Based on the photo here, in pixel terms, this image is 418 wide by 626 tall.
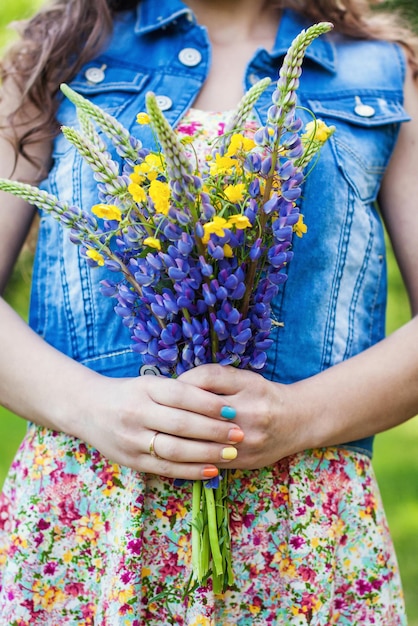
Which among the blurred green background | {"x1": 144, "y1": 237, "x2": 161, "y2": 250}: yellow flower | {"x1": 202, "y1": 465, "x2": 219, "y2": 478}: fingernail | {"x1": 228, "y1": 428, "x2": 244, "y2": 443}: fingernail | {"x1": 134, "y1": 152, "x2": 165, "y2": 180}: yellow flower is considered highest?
{"x1": 134, "y1": 152, "x2": 165, "y2": 180}: yellow flower

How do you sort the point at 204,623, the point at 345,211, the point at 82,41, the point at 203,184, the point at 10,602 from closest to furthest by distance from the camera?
the point at 203,184 → the point at 204,623 → the point at 10,602 → the point at 345,211 → the point at 82,41

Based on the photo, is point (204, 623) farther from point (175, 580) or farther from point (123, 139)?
point (123, 139)

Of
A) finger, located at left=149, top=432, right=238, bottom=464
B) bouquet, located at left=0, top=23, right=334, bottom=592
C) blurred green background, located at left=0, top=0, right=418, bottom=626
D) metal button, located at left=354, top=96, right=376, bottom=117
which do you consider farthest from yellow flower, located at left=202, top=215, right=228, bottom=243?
blurred green background, located at left=0, top=0, right=418, bottom=626

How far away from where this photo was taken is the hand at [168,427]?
48.7 inches

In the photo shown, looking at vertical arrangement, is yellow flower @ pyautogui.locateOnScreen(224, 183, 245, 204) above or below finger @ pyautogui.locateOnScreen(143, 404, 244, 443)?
above

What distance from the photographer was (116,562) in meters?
1.34

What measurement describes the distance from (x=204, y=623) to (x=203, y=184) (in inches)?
28.8

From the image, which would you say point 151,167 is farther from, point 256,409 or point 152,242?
point 256,409

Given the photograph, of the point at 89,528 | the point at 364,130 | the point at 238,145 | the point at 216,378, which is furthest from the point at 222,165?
the point at 89,528

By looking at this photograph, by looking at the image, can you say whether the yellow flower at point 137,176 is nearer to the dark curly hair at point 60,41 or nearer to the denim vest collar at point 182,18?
the dark curly hair at point 60,41

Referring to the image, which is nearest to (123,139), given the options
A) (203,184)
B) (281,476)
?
(203,184)

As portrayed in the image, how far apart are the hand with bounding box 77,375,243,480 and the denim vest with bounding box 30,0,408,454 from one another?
0.18 meters

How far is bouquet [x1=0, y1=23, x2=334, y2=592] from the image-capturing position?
110cm

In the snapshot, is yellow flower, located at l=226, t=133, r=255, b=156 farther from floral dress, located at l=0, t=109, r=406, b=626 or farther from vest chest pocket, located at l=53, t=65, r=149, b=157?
vest chest pocket, located at l=53, t=65, r=149, b=157
